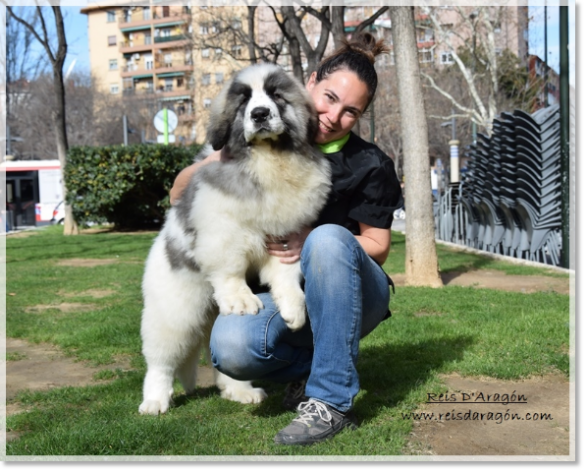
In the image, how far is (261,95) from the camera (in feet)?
9.11

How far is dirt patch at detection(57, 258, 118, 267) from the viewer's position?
1004 cm

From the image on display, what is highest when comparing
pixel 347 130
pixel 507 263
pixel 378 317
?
pixel 347 130

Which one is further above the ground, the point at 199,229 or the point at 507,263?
the point at 199,229

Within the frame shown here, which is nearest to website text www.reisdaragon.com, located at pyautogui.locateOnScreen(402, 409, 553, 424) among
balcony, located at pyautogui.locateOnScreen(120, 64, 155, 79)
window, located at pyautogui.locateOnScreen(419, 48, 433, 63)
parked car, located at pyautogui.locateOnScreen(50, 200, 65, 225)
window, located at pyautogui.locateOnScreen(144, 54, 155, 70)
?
parked car, located at pyautogui.locateOnScreen(50, 200, 65, 225)

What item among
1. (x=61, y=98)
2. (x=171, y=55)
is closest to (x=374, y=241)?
(x=61, y=98)

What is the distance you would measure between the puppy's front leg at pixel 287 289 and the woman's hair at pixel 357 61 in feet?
3.10

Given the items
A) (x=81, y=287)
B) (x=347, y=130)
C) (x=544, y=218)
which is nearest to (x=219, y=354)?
(x=347, y=130)

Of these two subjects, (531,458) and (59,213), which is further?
(59,213)

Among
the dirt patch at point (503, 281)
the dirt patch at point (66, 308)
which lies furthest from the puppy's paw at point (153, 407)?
the dirt patch at point (503, 281)

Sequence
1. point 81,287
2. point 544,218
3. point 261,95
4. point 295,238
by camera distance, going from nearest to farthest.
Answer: point 261,95
point 295,238
point 81,287
point 544,218

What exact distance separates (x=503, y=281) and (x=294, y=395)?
5.05m

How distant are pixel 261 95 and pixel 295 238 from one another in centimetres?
69

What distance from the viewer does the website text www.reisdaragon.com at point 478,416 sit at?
300cm

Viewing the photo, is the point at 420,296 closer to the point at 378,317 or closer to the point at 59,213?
the point at 378,317
